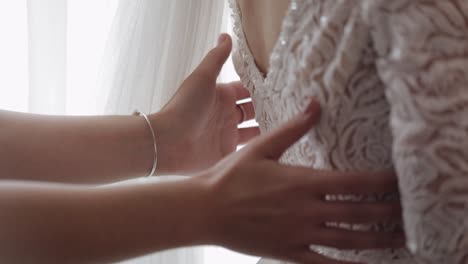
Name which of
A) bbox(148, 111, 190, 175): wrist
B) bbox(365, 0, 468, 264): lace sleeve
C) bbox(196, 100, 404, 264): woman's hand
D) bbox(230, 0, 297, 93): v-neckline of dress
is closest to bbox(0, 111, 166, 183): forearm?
bbox(148, 111, 190, 175): wrist

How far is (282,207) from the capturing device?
55 centimetres

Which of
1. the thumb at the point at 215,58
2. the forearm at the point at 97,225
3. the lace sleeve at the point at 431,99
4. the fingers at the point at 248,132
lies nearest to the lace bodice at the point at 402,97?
the lace sleeve at the point at 431,99

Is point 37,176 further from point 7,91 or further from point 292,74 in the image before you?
point 292,74

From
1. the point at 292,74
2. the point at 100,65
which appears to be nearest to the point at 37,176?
the point at 100,65

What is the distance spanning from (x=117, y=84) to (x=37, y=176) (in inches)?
7.8

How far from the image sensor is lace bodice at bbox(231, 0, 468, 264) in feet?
1.54

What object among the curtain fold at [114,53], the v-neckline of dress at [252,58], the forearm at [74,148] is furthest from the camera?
the curtain fold at [114,53]

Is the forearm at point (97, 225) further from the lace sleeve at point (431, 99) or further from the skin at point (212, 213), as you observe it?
the lace sleeve at point (431, 99)

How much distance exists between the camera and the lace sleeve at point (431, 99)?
467 millimetres

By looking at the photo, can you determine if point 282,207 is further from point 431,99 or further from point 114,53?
point 114,53

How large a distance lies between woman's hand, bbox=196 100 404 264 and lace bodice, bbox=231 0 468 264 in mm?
30

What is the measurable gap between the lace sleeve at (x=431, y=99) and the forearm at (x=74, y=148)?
0.50 metres

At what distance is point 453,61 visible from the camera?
470 mm

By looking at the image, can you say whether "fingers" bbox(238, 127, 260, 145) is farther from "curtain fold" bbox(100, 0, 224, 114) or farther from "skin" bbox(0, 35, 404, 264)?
"skin" bbox(0, 35, 404, 264)
